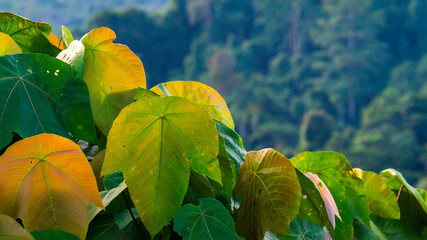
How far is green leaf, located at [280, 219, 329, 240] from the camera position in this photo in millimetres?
292

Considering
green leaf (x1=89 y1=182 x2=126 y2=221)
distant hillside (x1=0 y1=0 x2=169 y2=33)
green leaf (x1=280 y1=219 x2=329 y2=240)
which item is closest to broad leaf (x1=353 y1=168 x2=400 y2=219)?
green leaf (x1=280 y1=219 x2=329 y2=240)

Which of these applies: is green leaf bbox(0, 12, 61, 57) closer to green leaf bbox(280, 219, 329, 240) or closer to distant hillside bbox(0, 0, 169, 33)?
green leaf bbox(280, 219, 329, 240)

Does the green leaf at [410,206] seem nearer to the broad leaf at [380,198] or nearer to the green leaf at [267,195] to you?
the broad leaf at [380,198]

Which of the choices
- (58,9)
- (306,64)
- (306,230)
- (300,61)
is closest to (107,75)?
(306,230)

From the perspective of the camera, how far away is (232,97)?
740 inches

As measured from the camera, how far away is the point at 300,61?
1925cm

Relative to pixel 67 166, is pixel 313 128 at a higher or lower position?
lower

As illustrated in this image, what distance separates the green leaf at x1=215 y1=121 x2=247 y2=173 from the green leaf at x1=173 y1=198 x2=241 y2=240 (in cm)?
5

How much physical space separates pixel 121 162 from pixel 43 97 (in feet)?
0.20

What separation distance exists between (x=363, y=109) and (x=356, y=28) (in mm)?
3396

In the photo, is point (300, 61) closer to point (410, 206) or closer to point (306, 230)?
point (410, 206)

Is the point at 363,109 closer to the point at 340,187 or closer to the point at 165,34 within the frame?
the point at 165,34

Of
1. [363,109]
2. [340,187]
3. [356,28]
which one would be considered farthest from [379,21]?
[340,187]

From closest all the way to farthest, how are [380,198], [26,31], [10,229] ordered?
1. [10,229]
2. [26,31]
3. [380,198]
